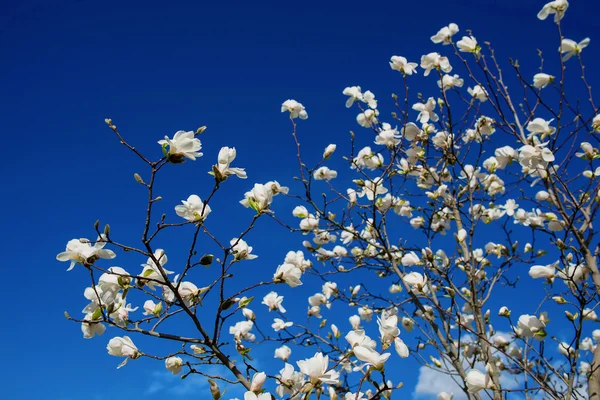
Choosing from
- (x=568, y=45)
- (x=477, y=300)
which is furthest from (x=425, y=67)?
(x=477, y=300)

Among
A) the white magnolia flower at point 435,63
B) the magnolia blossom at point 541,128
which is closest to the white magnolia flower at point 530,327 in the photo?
the magnolia blossom at point 541,128

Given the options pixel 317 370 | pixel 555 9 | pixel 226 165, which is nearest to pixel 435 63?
pixel 555 9

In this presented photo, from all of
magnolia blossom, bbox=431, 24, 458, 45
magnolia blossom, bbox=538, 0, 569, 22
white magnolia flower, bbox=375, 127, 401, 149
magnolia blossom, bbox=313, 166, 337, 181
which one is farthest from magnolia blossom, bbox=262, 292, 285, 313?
magnolia blossom, bbox=538, 0, 569, 22

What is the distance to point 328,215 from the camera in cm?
373

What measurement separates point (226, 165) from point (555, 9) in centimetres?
283

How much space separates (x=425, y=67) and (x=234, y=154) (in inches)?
96.1

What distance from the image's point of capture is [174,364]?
6.27 ft

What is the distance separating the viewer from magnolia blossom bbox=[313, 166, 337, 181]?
12.1 ft

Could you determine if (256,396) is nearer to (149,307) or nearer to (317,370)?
(317,370)

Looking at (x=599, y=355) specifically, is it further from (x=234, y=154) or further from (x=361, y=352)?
(x=234, y=154)

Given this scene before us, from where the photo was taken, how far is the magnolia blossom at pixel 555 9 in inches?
122

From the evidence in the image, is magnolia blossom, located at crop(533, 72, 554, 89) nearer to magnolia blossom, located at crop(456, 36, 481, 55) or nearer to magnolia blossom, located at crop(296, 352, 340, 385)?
magnolia blossom, located at crop(456, 36, 481, 55)

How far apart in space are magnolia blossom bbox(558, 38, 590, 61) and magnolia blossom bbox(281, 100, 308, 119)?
1.91 m

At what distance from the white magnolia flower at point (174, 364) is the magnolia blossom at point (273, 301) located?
192 centimetres
